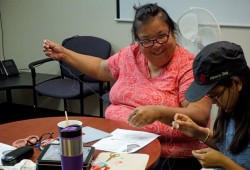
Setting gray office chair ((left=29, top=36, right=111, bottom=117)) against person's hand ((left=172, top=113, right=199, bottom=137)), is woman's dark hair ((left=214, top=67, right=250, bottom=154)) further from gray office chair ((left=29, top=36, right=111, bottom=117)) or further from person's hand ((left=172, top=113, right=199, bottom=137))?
gray office chair ((left=29, top=36, right=111, bottom=117))

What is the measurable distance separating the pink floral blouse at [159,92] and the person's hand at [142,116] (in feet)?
0.38

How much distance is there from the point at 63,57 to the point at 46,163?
106 centimetres

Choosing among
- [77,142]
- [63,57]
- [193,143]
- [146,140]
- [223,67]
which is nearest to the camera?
[77,142]

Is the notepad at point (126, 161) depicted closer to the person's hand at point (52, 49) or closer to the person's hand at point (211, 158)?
the person's hand at point (211, 158)

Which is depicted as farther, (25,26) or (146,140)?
(25,26)

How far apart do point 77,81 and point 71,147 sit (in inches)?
93.1

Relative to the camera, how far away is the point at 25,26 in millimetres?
3982

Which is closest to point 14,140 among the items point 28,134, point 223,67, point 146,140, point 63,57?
point 28,134

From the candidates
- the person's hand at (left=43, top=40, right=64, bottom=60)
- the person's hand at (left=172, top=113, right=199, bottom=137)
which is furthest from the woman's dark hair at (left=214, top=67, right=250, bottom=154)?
the person's hand at (left=43, top=40, right=64, bottom=60)

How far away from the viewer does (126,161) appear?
125cm

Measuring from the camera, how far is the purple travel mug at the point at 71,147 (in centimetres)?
99

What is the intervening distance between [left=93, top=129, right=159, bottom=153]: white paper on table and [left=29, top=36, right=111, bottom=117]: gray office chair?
1.54m

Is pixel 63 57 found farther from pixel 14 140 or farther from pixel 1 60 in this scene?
pixel 1 60

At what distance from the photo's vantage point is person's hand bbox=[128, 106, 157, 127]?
150 cm
